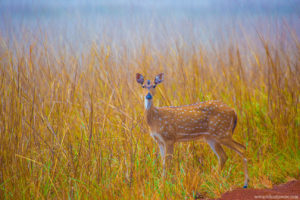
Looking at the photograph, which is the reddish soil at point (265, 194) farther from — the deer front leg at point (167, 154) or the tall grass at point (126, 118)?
the deer front leg at point (167, 154)

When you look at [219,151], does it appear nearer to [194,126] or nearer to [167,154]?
[194,126]

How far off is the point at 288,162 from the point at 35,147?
2.67 m

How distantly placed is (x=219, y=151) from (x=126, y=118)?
3.51 feet

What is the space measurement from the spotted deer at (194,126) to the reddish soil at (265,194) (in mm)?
328

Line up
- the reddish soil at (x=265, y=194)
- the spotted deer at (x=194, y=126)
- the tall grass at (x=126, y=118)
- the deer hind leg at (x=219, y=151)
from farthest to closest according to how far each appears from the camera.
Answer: the deer hind leg at (x=219, y=151), the spotted deer at (x=194, y=126), the tall grass at (x=126, y=118), the reddish soil at (x=265, y=194)

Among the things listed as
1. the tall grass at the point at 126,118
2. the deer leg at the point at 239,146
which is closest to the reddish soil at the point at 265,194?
the tall grass at the point at 126,118

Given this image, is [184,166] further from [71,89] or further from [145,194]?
[71,89]

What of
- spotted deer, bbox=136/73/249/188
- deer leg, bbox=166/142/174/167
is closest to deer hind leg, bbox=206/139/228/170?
spotted deer, bbox=136/73/249/188

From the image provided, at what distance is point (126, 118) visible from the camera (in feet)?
13.3

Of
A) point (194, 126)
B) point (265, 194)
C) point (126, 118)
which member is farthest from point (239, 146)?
point (126, 118)

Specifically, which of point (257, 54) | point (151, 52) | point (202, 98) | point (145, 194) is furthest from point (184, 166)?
point (257, 54)

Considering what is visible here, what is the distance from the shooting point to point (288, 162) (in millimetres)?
3957

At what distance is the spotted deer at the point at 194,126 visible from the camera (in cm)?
366

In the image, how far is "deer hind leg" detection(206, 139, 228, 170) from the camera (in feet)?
12.6
